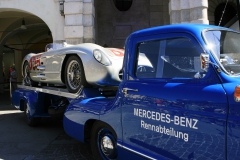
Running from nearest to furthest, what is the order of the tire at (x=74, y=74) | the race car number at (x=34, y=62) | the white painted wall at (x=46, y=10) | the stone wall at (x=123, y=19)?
the tire at (x=74, y=74) → the race car number at (x=34, y=62) → the white painted wall at (x=46, y=10) → the stone wall at (x=123, y=19)

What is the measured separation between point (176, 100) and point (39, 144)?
11.6ft

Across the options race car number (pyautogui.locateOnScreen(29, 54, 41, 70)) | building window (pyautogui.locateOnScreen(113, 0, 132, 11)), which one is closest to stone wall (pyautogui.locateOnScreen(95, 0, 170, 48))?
building window (pyautogui.locateOnScreen(113, 0, 132, 11))

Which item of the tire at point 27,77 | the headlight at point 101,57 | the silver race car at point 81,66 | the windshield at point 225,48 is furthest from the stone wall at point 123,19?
the windshield at point 225,48

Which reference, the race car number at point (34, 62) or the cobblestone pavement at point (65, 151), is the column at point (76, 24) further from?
the cobblestone pavement at point (65, 151)

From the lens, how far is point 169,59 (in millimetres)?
2619

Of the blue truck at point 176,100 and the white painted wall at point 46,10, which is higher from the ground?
the white painted wall at point 46,10

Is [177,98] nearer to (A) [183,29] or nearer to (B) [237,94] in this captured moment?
(B) [237,94]

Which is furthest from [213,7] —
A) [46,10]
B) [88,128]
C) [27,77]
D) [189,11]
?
[88,128]

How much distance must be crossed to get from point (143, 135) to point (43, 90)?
3.55 metres

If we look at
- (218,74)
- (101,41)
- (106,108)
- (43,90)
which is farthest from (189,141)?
(101,41)

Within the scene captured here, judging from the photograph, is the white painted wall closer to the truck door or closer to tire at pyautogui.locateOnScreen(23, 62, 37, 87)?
tire at pyautogui.locateOnScreen(23, 62, 37, 87)

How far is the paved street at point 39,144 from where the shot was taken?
4.24 metres

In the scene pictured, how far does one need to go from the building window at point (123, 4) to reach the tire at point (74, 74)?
876 cm

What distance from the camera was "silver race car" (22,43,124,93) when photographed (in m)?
4.02
